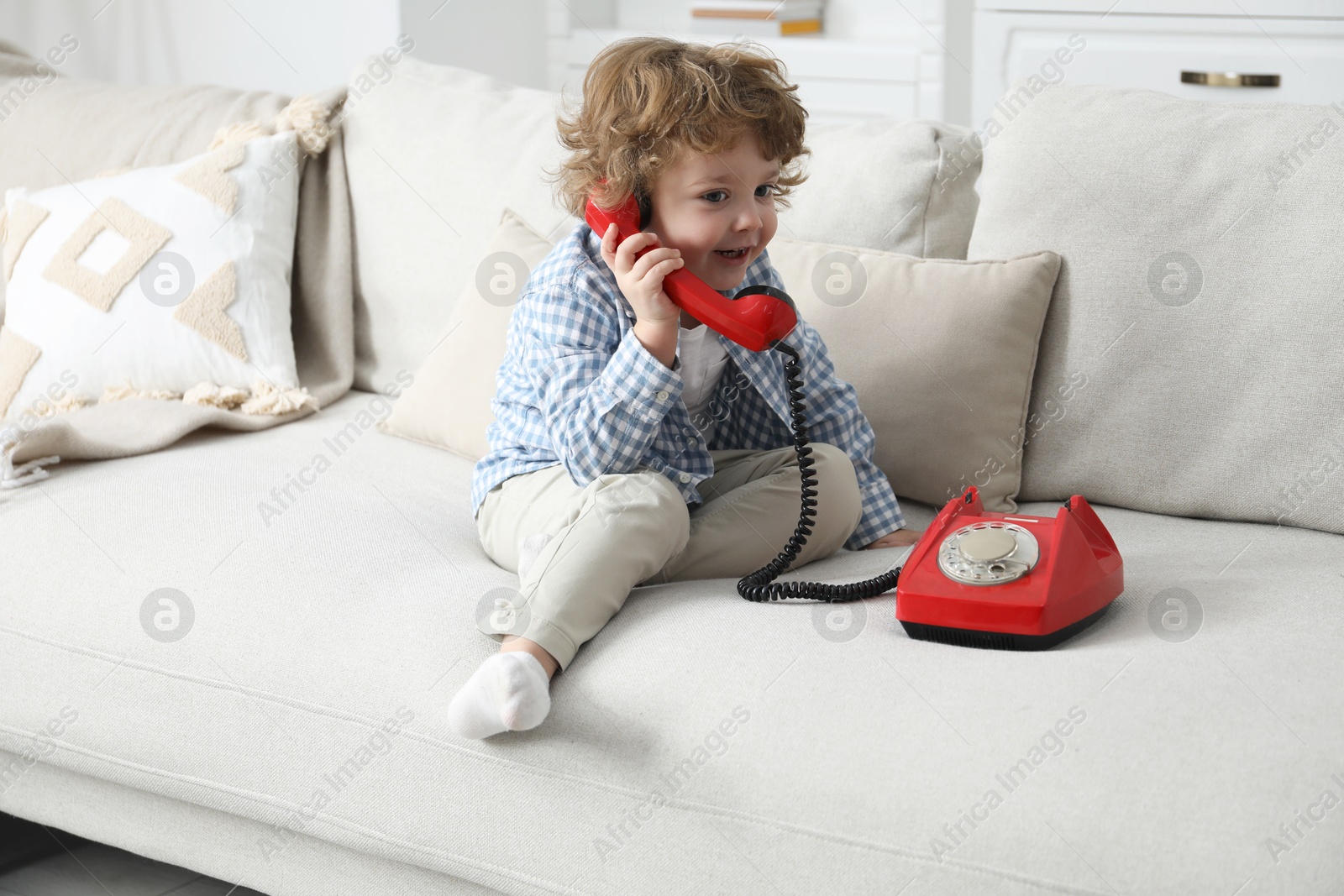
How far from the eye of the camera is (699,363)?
1.39m

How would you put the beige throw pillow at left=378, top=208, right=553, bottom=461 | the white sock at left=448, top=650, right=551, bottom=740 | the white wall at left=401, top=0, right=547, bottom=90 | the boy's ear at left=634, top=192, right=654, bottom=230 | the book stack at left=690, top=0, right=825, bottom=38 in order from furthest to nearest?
the book stack at left=690, top=0, right=825, bottom=38, the white wall at left=401, top=0, right=547, bottom=90, the beige throw pillow at left=378, top=208, right=553, bottom=461, the boy's ear at left=634, top=192, right=654, bottom=230, the white sock at left=448, top=650, right=551, bottom=740

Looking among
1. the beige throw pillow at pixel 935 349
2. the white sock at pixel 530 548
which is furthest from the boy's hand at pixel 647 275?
the beige throw pillow at pixel 935 349

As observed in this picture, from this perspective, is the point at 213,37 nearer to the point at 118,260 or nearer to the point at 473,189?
the point at 118,260

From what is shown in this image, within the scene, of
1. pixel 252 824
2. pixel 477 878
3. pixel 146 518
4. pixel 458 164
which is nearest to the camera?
pixel 477 878

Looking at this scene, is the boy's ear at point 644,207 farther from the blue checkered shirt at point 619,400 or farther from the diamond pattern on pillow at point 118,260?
the diamond pattern on pillow at point 118,260

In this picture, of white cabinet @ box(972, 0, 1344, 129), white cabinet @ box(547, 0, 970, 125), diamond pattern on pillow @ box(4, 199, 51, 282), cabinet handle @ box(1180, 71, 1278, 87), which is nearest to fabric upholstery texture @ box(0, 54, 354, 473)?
diamond pattern on pillow @ box(4, 199, 51, 282)

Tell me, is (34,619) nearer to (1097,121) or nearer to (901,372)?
(901,372)

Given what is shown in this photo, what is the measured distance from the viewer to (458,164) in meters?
1.84

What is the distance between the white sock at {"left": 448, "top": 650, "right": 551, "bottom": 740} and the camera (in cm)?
103

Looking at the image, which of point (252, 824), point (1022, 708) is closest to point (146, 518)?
point (252, 824)

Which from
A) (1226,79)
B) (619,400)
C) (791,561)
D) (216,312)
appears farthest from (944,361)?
(1226,79)

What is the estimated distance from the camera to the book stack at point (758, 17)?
130 inches

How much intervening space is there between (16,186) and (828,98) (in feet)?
6.34

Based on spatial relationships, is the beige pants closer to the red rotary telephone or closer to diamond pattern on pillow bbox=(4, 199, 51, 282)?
the red rotary telephone
